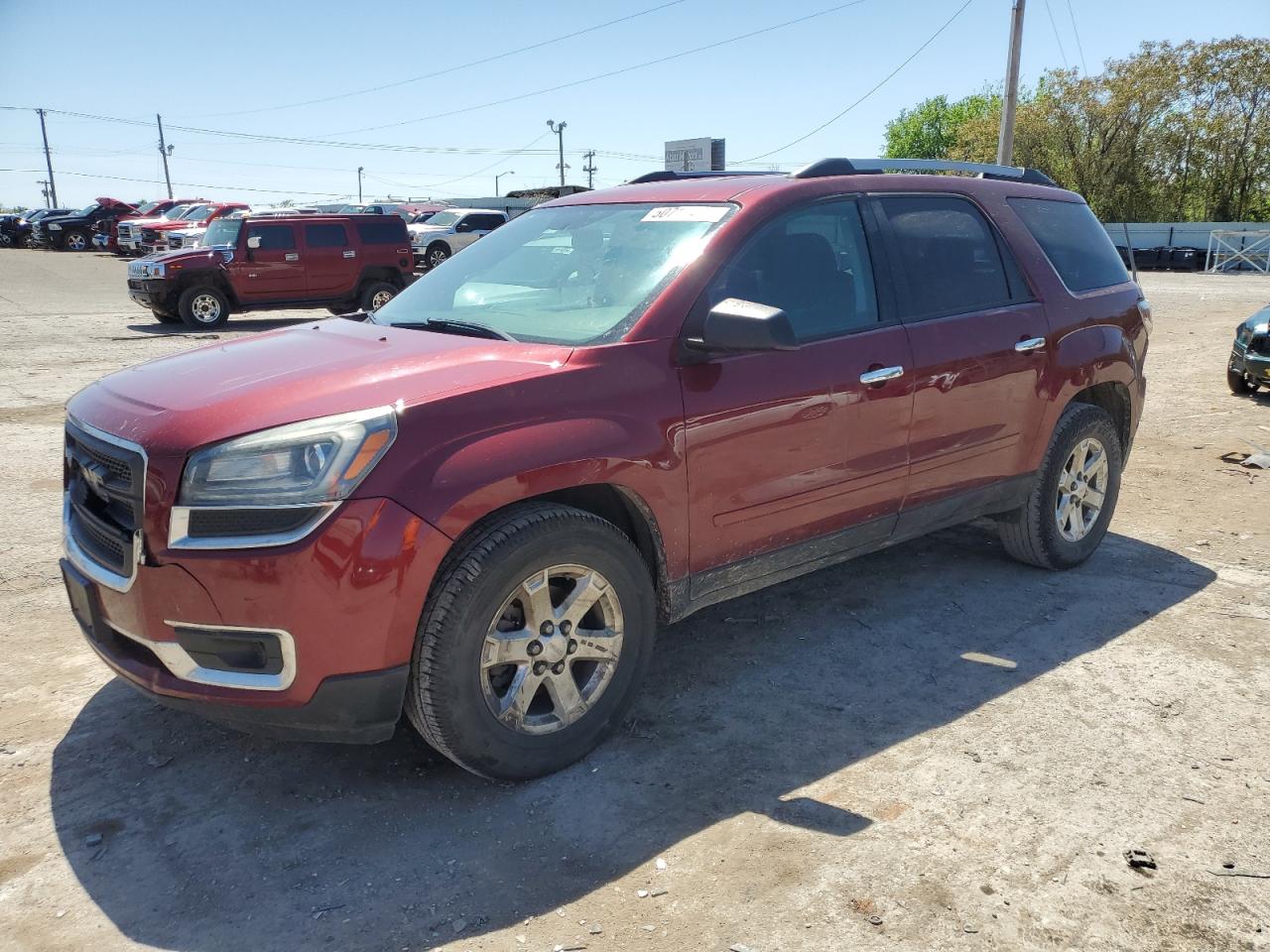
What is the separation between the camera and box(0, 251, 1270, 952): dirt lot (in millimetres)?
2564

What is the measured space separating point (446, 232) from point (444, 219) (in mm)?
2680

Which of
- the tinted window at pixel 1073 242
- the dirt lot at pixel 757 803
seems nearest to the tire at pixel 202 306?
the dirt lot at pixel 757 803

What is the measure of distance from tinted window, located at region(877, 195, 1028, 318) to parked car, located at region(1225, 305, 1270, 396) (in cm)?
629

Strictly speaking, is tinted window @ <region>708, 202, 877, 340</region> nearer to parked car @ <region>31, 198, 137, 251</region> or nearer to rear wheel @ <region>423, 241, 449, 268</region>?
rear wheel @ <region>423, 241, 449, 268</region>

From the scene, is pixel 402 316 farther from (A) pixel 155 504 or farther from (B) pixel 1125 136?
(B) pixel 1125 136

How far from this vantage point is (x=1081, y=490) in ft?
16.6

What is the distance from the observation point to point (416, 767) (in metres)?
3.27

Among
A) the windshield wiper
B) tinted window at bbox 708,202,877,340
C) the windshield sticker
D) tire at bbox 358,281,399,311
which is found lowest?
tire at bbox 358,281,399,311

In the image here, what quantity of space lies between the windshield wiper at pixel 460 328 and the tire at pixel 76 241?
40271 mm

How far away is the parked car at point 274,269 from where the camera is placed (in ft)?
53.7

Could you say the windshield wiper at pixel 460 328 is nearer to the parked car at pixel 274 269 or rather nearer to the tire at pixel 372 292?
the parked car at pixel 274 269

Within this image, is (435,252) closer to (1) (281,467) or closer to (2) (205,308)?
(2) (205,308)

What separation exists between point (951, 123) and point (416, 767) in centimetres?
8180

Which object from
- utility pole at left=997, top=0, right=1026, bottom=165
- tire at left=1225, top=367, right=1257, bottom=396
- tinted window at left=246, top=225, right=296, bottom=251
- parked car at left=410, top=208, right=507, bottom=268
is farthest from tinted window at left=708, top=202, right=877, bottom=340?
utility pole at left=997, top=0, right=1026, bottom=165
